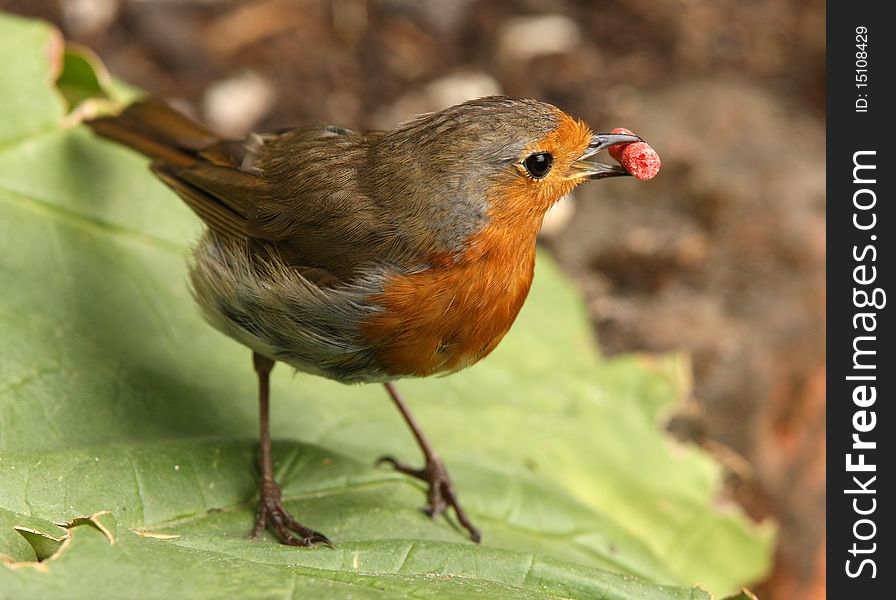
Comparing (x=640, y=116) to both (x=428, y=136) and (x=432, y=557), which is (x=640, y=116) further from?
(x=432, y=557)

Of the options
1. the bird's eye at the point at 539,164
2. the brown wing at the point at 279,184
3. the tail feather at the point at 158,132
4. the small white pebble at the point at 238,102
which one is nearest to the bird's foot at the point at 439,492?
the brown wing at the point at 279,184

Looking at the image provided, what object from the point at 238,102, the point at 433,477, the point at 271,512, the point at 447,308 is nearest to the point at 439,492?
the point at 433,477

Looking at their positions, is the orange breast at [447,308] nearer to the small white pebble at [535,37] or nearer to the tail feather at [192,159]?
the tail feather at [192,159]

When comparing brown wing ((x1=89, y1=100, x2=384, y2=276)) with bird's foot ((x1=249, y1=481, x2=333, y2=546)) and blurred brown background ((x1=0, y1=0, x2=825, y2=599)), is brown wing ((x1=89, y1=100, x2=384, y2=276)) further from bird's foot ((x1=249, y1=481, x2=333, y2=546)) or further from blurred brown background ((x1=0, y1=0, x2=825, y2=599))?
blurred brown background ((x1=0, y1=0, x2=825, y2=599))

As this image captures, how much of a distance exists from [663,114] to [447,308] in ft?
11.3

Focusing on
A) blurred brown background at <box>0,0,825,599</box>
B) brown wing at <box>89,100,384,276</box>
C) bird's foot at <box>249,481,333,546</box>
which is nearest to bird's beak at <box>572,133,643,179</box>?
brown wing at <box>89,100,384,276</box>

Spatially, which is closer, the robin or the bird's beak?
the robin

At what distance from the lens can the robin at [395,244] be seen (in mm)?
3000

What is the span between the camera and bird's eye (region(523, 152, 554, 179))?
9.95 ft

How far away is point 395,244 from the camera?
9.91 ft

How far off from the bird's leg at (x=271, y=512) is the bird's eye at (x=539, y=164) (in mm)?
995

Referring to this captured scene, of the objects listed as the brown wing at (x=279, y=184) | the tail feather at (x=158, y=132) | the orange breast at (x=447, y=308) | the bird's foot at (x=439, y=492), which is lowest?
the bird's foot at (x=439, y=492)

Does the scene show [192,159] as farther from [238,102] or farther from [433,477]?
[238,102]

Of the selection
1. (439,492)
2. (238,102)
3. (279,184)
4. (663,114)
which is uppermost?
(663,114)
